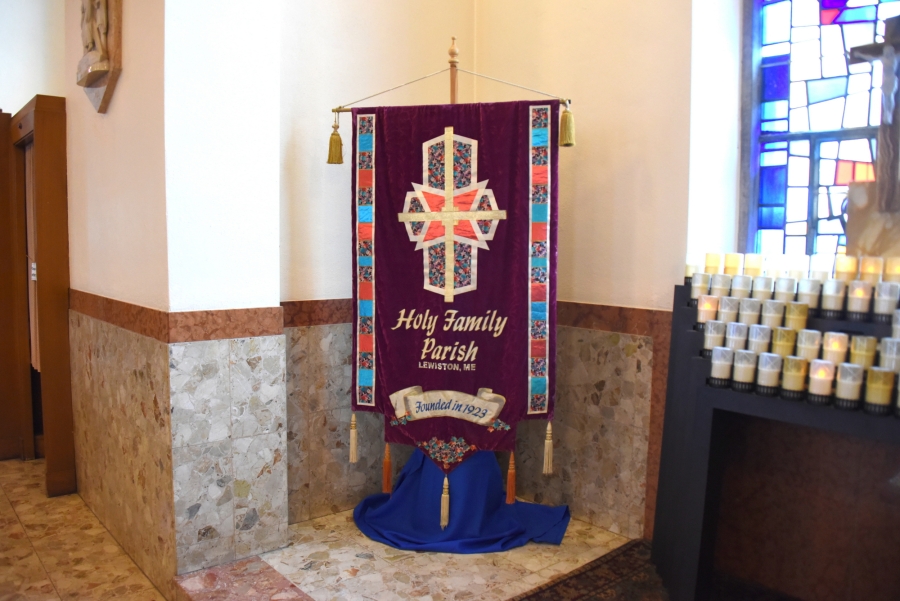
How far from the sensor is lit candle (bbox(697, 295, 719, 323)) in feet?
6.58

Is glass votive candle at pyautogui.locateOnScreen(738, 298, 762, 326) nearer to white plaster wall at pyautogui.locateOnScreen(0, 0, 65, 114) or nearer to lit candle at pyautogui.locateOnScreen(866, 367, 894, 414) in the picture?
lit candle at pyautogui.locateOnScreen(866, 367, 894, 414)

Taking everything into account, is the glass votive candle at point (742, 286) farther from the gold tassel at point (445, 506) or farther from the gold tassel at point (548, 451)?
the gold tassel at point (445, 506)

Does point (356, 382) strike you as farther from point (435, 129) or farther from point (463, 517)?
point (435, 129)

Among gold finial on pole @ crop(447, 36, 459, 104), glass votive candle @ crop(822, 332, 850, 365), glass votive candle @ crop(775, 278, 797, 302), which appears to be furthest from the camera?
gold finial on pole @ crop(447, 36, 459, 104)

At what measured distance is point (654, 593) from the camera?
2.10 meters

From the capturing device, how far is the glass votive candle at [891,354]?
1.58m

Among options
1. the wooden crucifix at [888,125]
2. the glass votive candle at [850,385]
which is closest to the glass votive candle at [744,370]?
the glass votive candle at [850,385]

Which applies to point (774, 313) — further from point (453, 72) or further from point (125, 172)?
point (125, 172)

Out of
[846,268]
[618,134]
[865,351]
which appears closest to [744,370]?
[865,351]

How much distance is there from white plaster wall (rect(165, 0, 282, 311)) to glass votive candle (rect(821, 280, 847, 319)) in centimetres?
179

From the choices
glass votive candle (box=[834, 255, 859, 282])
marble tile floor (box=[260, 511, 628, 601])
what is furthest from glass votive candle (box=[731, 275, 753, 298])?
marble tile floor (box=[260, 511, 628, 601])

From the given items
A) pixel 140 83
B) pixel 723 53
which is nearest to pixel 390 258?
pixel 140 83

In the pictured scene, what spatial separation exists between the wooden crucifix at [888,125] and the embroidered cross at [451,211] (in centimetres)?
124

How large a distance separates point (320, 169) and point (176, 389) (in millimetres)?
1085
